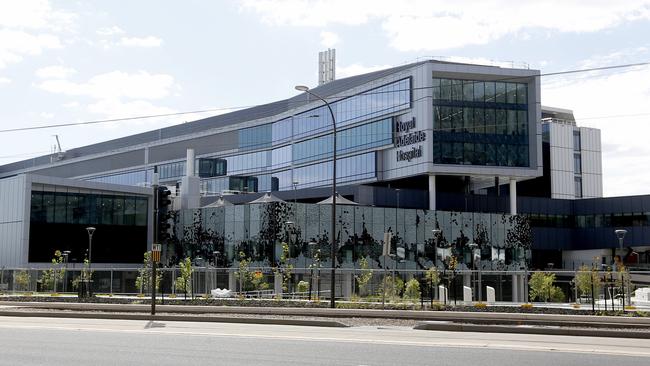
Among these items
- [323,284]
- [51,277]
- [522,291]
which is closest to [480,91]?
[522,291]

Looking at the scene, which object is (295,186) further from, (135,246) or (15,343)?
(15,343)

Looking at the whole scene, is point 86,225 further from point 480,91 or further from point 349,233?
point 480,91

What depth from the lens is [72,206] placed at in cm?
6862

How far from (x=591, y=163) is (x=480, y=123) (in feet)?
145

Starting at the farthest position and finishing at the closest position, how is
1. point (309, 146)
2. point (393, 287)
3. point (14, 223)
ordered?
point (309, 146) → point (14, 223) → point (393, 287)

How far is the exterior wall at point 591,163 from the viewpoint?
11144 centimetres

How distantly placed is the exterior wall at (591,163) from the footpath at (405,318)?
8542 cm

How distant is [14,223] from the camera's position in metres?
65.2

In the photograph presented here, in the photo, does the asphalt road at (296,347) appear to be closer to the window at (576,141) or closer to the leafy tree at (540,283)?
the leafy tree at (540,283)

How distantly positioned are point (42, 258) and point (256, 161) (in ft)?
126

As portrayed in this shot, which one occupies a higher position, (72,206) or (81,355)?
(72,206)

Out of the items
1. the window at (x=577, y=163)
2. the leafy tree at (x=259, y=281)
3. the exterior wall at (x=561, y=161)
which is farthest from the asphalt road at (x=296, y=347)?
the window at (x=577, y=163)

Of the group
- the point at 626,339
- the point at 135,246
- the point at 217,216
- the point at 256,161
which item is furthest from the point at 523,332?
the point at 256,161

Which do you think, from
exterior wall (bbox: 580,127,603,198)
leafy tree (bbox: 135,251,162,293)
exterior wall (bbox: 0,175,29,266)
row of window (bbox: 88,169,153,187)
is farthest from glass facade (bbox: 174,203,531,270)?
row of window (bbox: 88,169,153,187)
